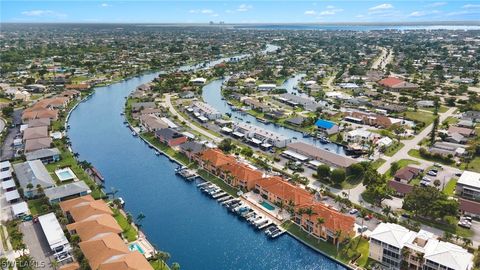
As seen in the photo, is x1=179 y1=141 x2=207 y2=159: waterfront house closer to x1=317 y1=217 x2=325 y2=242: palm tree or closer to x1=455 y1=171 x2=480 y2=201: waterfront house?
x1=317 y1=217 x2=325 y2=242: palm tree

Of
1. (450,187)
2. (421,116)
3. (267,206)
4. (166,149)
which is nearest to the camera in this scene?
(267,206)

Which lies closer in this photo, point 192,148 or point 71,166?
point 71,166

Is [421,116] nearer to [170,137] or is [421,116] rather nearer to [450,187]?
[450,187]

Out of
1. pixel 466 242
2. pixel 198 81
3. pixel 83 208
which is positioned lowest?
pixel 198 81

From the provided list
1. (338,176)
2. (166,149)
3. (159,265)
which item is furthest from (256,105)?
(159,265)

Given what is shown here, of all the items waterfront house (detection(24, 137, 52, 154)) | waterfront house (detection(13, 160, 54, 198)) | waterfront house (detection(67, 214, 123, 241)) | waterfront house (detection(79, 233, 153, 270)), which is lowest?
waterfront house (detection(24, 137, 52, 154))

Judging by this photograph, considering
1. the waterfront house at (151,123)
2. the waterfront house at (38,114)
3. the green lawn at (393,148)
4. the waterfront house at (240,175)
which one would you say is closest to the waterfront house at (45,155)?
the waterfront house at (151,123)

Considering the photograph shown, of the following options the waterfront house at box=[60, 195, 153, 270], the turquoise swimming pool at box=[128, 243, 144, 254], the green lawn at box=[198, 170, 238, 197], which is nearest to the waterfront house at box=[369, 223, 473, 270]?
the green lawn at box=[198, 170, 238, 197]

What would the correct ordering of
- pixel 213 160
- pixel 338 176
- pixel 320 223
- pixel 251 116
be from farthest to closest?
pixel 251 116 < pixel 213 160 < pixel 338 176 < pixel 320 223
